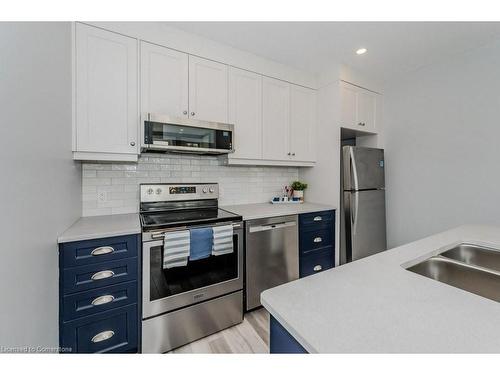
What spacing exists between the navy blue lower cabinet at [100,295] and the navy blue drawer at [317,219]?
154 centimetres

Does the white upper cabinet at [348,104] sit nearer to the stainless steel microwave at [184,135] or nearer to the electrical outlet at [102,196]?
the stainless steel microwave at [184,135]

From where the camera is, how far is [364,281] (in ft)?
2.62

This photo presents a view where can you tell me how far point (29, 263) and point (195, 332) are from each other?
1199 mm

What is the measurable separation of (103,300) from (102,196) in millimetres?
906

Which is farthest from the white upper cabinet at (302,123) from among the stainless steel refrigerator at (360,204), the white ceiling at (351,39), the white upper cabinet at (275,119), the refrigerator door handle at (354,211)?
the refrigerator door handle at (354,211)

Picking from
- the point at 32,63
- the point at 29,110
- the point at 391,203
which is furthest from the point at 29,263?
the point at 391,203

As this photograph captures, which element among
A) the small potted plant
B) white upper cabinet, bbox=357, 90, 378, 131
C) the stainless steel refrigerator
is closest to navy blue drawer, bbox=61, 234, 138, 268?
the small potted plant

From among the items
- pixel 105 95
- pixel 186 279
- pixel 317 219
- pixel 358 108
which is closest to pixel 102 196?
pixel 105 95

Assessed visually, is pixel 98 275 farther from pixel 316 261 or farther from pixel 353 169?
pixel 353 169

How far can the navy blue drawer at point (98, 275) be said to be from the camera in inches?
50.1

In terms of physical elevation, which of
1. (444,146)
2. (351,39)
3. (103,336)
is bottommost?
(103,336)

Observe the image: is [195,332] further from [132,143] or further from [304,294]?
[132,143]

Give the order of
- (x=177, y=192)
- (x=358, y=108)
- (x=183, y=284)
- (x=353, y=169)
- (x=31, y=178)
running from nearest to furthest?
(x=31, y=178)
(x=183, y=284)
(x=177, y=192)
(x=353, y=169)
(x=358, y=108)

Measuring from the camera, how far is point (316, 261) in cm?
238
